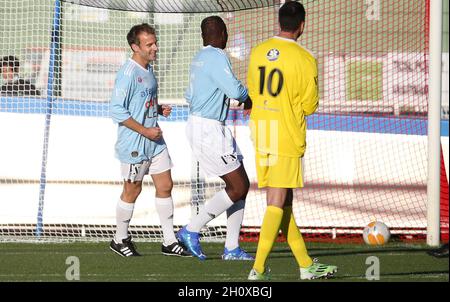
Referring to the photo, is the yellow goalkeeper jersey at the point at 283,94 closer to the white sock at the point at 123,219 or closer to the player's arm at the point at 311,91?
the player's arm at the point at 311,91

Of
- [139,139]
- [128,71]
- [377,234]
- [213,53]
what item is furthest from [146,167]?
[377,234]

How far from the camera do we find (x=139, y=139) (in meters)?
10.2

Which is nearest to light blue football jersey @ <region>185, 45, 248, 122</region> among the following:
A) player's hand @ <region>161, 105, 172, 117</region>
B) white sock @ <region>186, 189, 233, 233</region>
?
player's hand @ <region>161, 105, 172, 117</region>

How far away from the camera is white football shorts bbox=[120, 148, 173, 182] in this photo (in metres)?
10.2

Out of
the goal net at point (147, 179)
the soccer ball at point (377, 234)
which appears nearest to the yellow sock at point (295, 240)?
the soccer ball at point (377, 234)

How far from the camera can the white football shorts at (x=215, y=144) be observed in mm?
9977

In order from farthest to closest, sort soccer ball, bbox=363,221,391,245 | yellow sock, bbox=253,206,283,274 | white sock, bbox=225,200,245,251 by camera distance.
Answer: soccer ball, bbox=363,221,391,245
white sock, bbox=225,200,245,251
yellow sock, bbox=253,206,283,274

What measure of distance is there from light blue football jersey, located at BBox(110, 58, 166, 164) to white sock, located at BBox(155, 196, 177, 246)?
399mm

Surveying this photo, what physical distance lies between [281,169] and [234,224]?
196cm

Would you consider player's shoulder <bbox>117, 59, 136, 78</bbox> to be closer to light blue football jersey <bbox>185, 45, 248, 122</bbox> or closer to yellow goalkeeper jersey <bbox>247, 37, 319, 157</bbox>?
light blue football jersey <bbox>185, 45, 248, 122</bbox>

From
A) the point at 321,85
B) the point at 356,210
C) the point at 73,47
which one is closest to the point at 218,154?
the point at 356,210

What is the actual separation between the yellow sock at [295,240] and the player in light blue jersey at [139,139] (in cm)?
201

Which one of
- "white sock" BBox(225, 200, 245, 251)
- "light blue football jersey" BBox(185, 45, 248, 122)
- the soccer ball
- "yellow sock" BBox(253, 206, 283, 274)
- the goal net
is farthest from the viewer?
the goal net

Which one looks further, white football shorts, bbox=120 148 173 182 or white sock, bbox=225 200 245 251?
white football shorts, bbox=120 148 173 182
